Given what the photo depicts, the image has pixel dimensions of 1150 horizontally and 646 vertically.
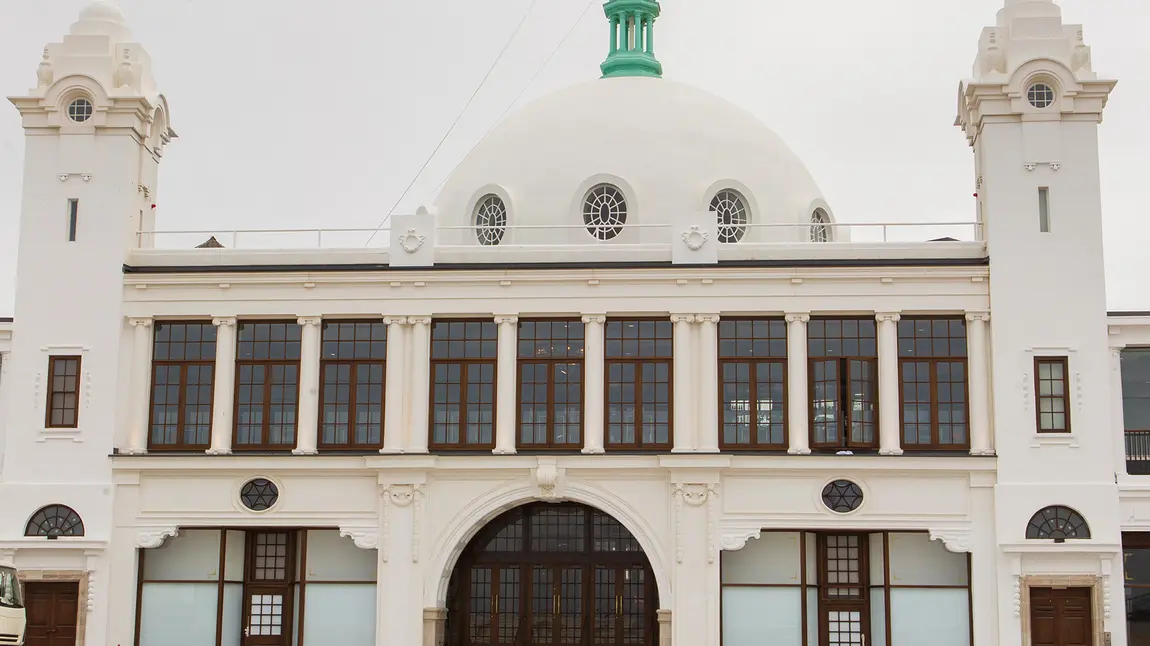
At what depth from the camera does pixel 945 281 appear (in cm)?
3681

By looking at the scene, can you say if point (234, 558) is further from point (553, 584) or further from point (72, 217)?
point (72, 217)

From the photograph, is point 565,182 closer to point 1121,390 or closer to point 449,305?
point 449,305

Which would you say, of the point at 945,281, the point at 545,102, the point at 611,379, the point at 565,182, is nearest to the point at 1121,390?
the point at 945,281

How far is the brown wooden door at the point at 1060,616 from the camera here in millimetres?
35219

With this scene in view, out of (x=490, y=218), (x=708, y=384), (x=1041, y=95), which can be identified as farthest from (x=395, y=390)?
(x=1041, y=95)

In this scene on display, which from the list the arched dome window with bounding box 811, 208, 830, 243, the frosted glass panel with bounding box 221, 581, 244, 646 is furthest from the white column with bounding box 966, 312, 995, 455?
the frosted glass panel with bounding box 221, 581, 244, 646

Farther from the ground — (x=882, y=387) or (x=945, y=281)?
(x=945, y=281)

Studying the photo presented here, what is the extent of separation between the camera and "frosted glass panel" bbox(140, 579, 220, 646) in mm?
37781

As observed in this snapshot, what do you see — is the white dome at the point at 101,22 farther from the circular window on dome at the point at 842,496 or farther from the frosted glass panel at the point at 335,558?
the circular window on dome at the point at 842,496

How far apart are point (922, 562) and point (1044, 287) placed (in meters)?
6.88

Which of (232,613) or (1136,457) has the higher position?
(1136,457)

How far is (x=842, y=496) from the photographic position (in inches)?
1437

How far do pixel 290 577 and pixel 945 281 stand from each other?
1689 centimetres

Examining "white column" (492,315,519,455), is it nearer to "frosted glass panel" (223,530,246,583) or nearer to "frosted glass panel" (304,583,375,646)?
"frosted glass panel" (304,583,375,646)
